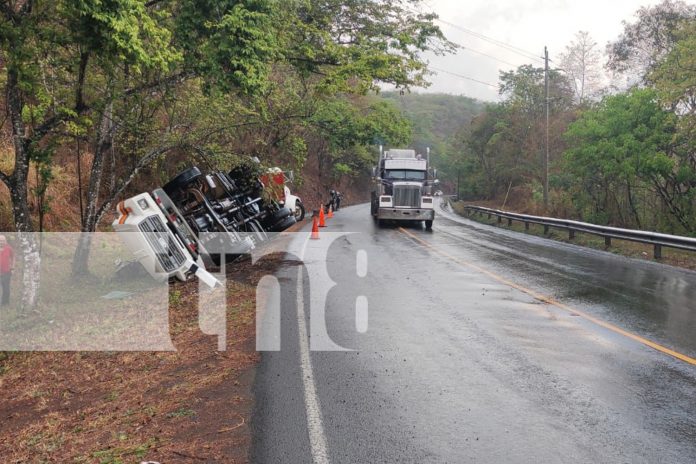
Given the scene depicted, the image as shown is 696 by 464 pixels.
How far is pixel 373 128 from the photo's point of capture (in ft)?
97.6

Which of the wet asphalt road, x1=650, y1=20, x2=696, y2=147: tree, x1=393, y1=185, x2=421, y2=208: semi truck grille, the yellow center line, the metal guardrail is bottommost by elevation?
the wet asphalt road

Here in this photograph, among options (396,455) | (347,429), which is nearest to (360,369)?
(347,429)

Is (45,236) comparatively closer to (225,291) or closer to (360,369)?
(225,291)

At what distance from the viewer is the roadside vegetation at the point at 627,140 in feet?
75.5

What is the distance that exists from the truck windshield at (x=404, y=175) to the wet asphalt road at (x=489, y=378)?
49.2 feet

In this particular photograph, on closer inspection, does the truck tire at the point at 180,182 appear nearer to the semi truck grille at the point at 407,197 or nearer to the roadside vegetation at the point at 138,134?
the roadside vegetation at the point at 138,134

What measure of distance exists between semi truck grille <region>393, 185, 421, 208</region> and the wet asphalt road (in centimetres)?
1402

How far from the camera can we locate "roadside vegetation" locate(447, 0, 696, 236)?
23.0 metres

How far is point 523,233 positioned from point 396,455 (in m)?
21.9

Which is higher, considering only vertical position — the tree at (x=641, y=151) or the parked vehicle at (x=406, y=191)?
the tree at (x=641, y=151)

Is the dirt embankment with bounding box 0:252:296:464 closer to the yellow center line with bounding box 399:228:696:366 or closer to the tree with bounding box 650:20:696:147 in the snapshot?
the yellow center line with bounding box 399:228:696:366

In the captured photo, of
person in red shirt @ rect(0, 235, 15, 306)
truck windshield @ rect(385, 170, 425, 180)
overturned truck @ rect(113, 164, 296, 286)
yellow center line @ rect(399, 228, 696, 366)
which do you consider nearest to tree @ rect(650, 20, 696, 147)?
truck windshield @ rect(385, 170, 425, 180)

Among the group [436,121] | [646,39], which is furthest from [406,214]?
[436,121]

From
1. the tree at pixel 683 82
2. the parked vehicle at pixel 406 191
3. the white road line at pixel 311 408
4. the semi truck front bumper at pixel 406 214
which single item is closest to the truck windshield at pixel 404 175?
the parked vehicle at pixel 406 191
